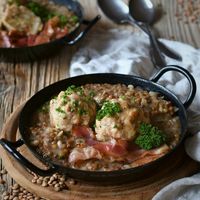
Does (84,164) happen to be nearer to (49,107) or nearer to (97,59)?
(49,107)

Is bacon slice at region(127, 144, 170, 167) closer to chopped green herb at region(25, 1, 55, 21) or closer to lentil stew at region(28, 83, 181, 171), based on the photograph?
lentil stew at region(28, 83, 181, 171)

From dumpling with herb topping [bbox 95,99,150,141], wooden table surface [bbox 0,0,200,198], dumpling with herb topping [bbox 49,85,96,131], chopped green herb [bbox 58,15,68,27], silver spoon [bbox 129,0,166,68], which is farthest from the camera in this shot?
silver spoon [bbox 129,0,166,68]

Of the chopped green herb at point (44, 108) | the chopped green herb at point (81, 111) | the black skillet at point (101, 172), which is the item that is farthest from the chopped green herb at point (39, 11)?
the chopped green herb at point (81, 111)

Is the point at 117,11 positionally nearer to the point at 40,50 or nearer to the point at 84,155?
the point at 40,50

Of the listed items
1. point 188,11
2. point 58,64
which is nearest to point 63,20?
point 58,64

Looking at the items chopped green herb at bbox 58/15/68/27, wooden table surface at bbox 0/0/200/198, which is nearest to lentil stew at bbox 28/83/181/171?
wooden table surface at bbox 0/0/200/198
